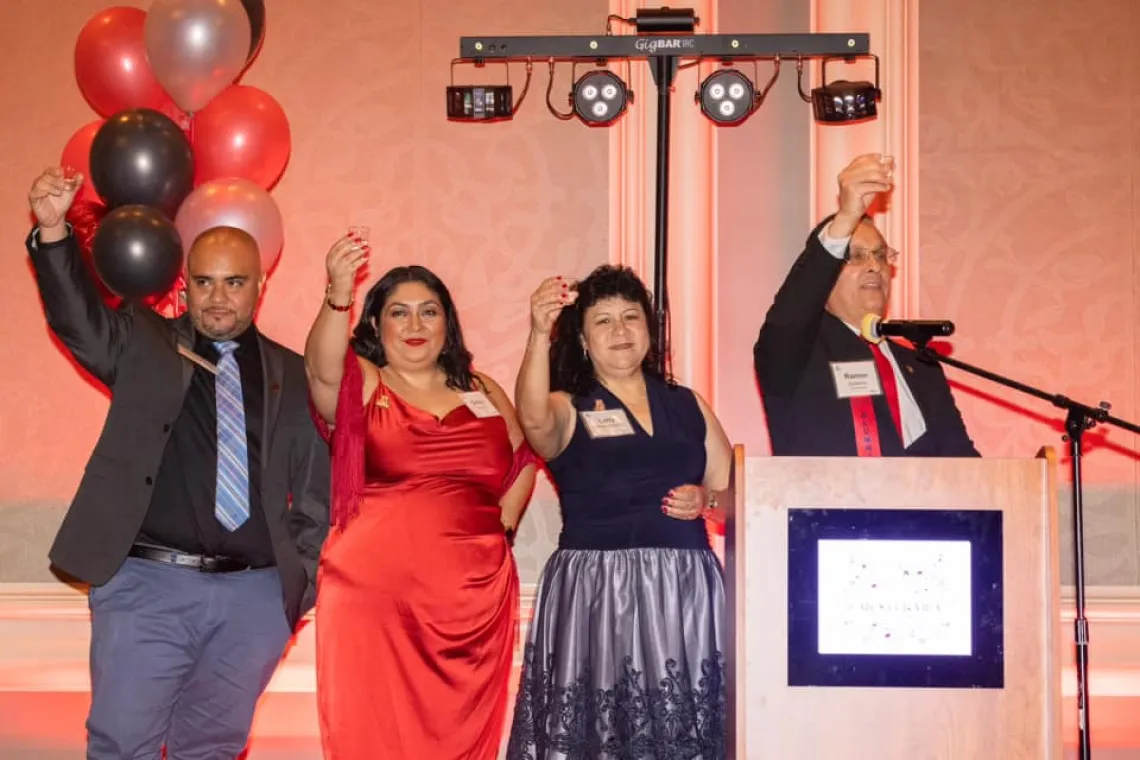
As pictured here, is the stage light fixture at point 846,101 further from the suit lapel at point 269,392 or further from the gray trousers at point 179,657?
the gray trousers at point 179,657

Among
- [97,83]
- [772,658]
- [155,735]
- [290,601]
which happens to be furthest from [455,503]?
[97,83]

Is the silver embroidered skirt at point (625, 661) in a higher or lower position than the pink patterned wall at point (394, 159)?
lower

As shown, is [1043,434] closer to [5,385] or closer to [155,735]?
[155,735]

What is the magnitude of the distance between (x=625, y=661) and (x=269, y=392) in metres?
1.21

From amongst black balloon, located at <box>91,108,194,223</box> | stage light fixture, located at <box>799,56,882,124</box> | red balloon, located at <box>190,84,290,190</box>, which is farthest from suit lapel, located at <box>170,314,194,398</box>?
stage light fixture, located at <box>799,56,882,124</box>

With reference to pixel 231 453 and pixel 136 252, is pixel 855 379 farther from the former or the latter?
pixel 136 252

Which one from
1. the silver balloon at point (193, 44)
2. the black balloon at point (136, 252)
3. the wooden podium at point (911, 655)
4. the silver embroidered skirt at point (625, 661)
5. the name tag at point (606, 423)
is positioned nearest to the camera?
the wooden podium at point (911, 655)

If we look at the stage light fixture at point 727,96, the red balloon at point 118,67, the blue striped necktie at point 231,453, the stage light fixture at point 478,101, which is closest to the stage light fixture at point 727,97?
the stage light fixture at point 727,96

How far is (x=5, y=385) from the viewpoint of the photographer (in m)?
4.60

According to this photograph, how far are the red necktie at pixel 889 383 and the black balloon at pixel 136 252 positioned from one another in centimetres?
199

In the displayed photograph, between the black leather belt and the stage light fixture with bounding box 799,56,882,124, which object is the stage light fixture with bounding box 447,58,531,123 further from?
the black leather belt

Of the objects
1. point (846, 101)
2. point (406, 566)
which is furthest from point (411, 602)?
point (846, 101)

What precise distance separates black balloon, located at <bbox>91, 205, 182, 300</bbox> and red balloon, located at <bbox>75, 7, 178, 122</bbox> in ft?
2.00

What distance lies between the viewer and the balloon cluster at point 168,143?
3.49 metres
